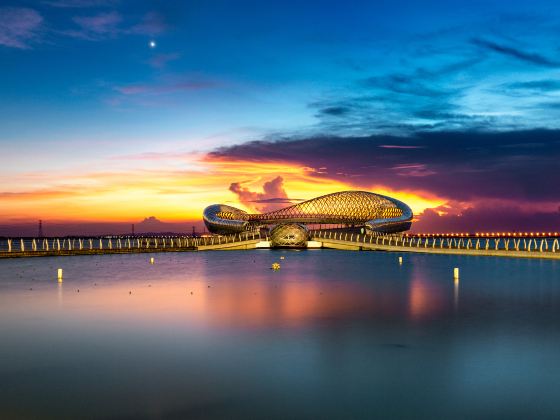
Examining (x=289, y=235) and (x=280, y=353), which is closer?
(x=280, y=353)

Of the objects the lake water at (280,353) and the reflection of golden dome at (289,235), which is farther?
the reflection of golden dome at (289,235)

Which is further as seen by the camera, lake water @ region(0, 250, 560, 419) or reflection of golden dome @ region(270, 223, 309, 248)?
reflection of golden dome @ region(270, 223, 309, 248)

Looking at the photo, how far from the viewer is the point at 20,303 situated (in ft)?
141

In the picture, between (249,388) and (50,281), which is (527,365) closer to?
(249,388)

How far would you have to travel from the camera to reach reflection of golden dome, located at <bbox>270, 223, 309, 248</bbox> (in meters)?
138

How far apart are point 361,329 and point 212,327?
7.86 metres

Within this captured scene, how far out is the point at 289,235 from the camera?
138 m

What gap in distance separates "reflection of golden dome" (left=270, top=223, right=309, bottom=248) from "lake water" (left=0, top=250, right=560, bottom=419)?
86318mm

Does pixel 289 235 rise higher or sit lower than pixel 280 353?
higher

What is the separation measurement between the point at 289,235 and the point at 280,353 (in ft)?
370

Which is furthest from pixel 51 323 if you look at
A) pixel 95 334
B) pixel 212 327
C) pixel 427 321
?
pixel 427 321

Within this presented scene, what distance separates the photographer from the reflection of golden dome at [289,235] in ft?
454

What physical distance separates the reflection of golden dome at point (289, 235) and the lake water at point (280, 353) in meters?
86.3

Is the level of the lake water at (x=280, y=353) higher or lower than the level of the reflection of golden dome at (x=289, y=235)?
lower
